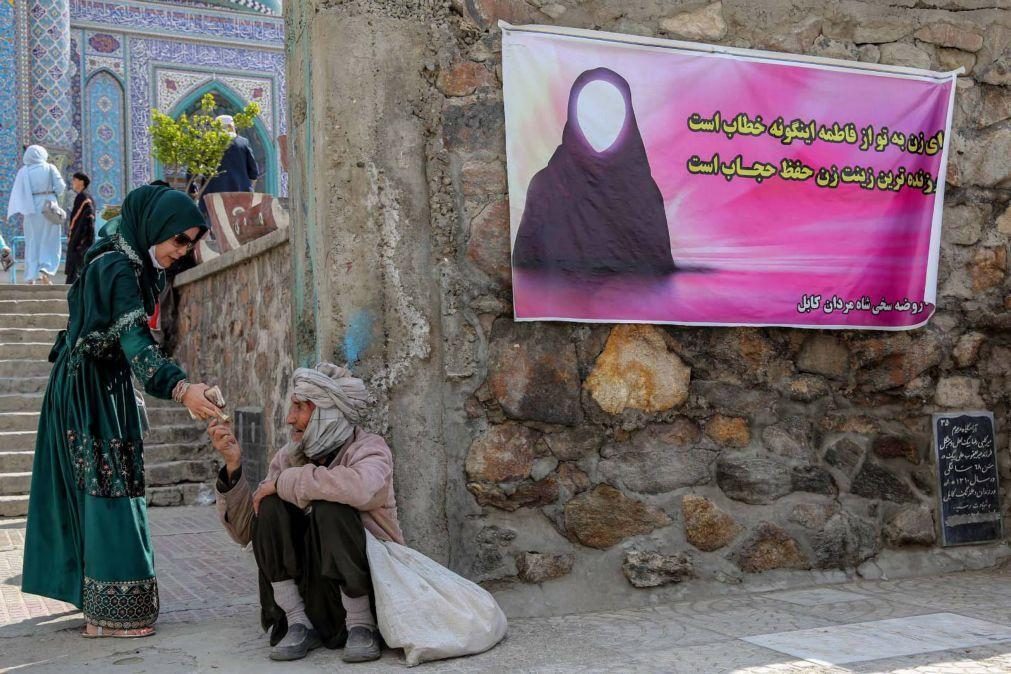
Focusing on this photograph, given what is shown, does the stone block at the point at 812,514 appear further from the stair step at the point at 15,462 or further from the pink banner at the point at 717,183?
the stair step at the point at 15,462

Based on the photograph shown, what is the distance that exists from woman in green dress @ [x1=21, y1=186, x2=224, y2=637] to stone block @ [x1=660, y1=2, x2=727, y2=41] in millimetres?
1887

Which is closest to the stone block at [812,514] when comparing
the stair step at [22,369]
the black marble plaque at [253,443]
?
the black marble plaque at [253,443]

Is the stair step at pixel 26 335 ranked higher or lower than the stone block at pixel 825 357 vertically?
higher

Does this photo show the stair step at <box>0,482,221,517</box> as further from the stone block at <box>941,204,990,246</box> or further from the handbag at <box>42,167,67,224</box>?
the handbag at <box>42,167,67,224</box>

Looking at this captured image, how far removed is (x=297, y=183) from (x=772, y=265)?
5.96 ft

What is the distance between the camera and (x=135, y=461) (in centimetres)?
380

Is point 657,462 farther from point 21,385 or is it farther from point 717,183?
point 21,385

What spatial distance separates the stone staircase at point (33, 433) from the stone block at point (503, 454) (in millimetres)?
4157

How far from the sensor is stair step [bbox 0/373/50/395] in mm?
8484

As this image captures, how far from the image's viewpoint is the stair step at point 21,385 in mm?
8484

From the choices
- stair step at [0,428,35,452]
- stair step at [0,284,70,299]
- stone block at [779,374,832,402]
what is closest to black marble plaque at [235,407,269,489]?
stair step at [0,428,35,452]

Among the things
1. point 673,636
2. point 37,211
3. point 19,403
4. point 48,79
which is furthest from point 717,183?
point 48,79

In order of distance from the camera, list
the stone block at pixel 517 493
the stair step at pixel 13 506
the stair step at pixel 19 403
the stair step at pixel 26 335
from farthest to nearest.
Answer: the stair step at pixel 26 335 → the stair step at pixel 19 403 → the stair step at pixel 13 506 → the stone block at pixel 517 493

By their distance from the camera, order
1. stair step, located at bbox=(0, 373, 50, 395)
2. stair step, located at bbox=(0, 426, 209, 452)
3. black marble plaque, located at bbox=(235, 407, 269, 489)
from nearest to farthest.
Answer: black marble plaque, located at bbox=(235, 407, 269, 489)
stair step, located at bbox=(0, 426, 209, 452)
stair step, located at bbox=(0, 373, 50, 395)
